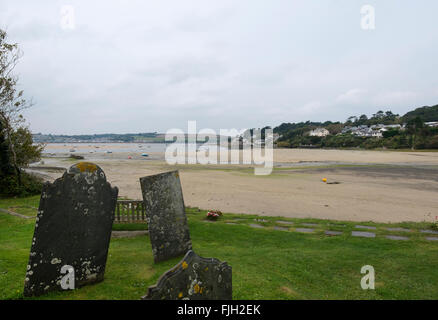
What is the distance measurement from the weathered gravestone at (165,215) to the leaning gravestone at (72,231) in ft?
5.01

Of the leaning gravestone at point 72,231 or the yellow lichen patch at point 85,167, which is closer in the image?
the leaning gravestone at point 72,231

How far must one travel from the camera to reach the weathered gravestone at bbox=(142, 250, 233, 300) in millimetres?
3342

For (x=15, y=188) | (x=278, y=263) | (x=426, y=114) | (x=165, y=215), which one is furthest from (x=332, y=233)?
(x=426, y=114)

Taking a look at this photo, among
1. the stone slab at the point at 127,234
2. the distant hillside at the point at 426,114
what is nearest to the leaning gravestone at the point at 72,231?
the stone slab at the point at 127,234

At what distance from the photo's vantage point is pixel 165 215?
25.2 ft

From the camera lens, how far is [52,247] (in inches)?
209

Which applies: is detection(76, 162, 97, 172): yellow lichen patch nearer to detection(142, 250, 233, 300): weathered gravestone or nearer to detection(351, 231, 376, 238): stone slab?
detection(142, 250, 233, 300): weathered gravestone

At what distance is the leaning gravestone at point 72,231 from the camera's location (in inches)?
204

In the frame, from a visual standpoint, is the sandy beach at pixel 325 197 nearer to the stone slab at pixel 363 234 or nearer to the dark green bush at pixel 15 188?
the stone slab at pixel 363 234

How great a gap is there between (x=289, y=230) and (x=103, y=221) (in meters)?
7.83

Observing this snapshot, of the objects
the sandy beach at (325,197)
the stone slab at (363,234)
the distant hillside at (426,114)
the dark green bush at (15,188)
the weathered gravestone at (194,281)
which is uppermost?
the distant hillside at (426,114)

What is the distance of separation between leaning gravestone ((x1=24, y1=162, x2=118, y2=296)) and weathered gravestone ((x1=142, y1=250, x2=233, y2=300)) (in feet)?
9.96

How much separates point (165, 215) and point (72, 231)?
8.62 feet
